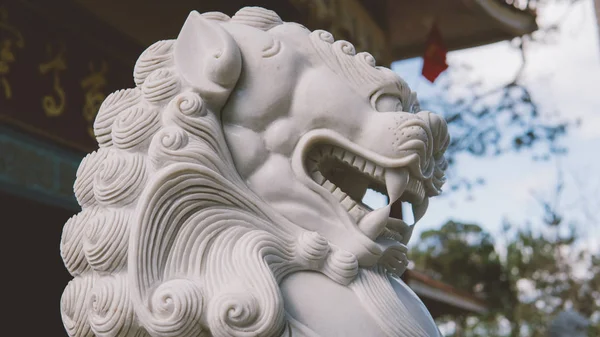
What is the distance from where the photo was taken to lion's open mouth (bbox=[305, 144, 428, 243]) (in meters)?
1.18

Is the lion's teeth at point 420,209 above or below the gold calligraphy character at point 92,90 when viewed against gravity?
above

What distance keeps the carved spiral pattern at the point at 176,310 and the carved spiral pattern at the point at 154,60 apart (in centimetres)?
38

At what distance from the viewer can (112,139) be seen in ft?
3.88

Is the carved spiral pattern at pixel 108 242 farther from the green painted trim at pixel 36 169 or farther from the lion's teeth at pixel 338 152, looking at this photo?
the green painted trim at pixel 36 169

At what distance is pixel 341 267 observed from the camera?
1122mm

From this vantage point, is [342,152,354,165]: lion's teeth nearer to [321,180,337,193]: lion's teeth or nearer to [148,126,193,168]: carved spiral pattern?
[321,180,337,193]: lion's teeth

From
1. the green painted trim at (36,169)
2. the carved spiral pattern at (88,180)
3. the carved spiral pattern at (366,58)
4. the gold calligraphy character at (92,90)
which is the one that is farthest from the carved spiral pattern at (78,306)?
the gold calligraphy character at (92,90)

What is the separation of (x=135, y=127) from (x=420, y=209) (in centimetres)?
48

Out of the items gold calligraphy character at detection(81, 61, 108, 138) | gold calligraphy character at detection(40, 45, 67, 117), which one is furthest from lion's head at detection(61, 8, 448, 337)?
gold calligraphy character at detection(81, 61, 108, 138)

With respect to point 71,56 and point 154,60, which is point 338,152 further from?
point 71,56

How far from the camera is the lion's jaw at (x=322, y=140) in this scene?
1.16 m

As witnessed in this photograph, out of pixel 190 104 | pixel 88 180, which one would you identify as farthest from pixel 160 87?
pixel 88 180

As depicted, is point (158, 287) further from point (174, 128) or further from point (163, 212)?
point (174, 128)

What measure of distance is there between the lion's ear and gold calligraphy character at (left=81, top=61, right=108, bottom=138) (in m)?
2.29
